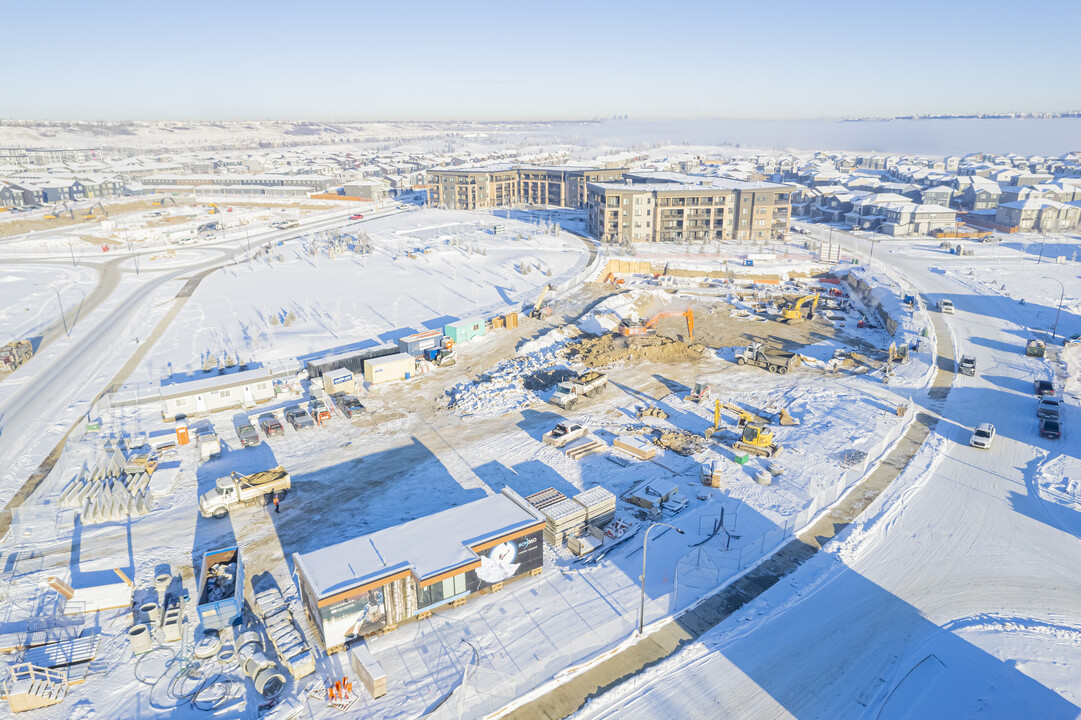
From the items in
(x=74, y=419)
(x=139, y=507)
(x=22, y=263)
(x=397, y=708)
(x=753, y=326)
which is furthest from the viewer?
(x=22, y=263)

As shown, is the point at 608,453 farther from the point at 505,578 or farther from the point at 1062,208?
the point at 1062,208

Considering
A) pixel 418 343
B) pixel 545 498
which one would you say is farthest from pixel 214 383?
pixel 545 498

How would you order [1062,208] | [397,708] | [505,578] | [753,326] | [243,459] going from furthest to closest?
[1062,208]
[753,326]
[243,459]
[505,578]
[397,708]

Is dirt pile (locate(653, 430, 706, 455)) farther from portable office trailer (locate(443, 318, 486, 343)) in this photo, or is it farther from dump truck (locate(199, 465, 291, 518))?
portable office trailer (locate(443, 318, 486, 343))

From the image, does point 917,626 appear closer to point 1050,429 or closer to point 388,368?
point 1050,429

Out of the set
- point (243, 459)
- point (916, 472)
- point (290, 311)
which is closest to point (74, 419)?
point (243, 459)

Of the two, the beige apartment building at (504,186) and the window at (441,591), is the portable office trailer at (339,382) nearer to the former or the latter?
the window at (441,591)
